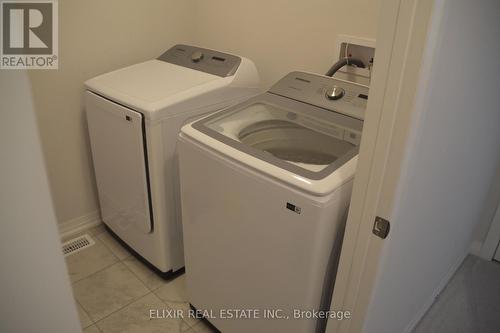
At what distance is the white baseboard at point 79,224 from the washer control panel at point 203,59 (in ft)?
3.39

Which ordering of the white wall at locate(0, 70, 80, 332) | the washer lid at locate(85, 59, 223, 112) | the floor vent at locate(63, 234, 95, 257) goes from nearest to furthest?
the white wall at locate(0, 70, 80, 332)
the washer lid at locate(85, 59, 223, 112)
the floor vent at locate(63, 234, 95, 257)

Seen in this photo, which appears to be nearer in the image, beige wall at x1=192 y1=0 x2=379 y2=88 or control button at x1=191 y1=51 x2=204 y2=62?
beige wall at x1=192 y1=0 x2=379 y2=88

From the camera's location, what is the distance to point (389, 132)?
788 millimetres

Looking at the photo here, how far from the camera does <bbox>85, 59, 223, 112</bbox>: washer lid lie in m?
1.54

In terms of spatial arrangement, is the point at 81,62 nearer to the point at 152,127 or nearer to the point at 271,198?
the point at 152,127

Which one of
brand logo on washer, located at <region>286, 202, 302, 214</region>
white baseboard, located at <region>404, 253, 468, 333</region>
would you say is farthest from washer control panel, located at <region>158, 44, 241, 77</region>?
white baseboard, located at <region>404, 253, 468, 333</region>

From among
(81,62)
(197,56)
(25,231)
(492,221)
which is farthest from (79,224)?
(492,221)

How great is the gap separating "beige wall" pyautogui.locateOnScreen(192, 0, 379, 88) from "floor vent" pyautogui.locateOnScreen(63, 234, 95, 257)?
4.45ft

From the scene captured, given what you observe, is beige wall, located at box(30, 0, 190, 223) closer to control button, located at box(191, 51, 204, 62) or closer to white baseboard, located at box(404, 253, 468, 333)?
control button, located at box(191, 51, 204, 62)

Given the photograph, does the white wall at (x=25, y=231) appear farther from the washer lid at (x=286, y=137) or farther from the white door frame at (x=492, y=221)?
the white door frame at (x=492, y=221)

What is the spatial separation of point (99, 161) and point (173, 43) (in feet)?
2.75

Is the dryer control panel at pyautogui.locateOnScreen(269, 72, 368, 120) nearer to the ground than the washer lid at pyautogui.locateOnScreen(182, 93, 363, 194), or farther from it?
farther from it

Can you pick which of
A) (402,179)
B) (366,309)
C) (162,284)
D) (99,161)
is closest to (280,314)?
(366,309)

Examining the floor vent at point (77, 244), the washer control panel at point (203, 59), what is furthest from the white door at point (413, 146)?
the floor vent at point (77, 244)
